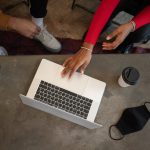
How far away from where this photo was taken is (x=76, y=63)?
0.97m

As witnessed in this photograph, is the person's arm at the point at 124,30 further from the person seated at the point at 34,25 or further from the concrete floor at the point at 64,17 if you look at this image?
the concrete floor at the point at 64,17

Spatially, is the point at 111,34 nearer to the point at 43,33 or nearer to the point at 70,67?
the point at 70,67

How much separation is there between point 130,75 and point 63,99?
259 mm

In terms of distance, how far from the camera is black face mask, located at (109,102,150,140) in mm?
905

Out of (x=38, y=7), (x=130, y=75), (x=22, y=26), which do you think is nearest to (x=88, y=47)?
(x=130, y=75)

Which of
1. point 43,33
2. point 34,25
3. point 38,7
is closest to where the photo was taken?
point 34,25

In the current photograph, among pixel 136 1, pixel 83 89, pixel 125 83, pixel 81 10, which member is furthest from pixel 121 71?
pixel 81 10

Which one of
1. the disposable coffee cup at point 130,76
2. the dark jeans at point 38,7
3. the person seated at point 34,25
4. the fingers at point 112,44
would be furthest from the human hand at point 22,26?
the disposable coffee cup at point 130,76

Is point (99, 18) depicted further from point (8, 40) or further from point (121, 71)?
point (8, 40)

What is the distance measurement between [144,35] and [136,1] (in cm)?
19

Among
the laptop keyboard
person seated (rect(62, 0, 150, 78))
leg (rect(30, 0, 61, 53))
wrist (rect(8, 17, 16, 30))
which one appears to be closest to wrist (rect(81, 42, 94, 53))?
person seated (rect(62, 0, 150, 78))

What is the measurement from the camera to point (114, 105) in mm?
938

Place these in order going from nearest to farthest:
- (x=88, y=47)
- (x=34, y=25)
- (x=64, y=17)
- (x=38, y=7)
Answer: (x=88, y=47) → (x=34, y=25) → (x=38, y=7) → (x=64, y=17)

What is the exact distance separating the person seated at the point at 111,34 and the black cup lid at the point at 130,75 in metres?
0.15
